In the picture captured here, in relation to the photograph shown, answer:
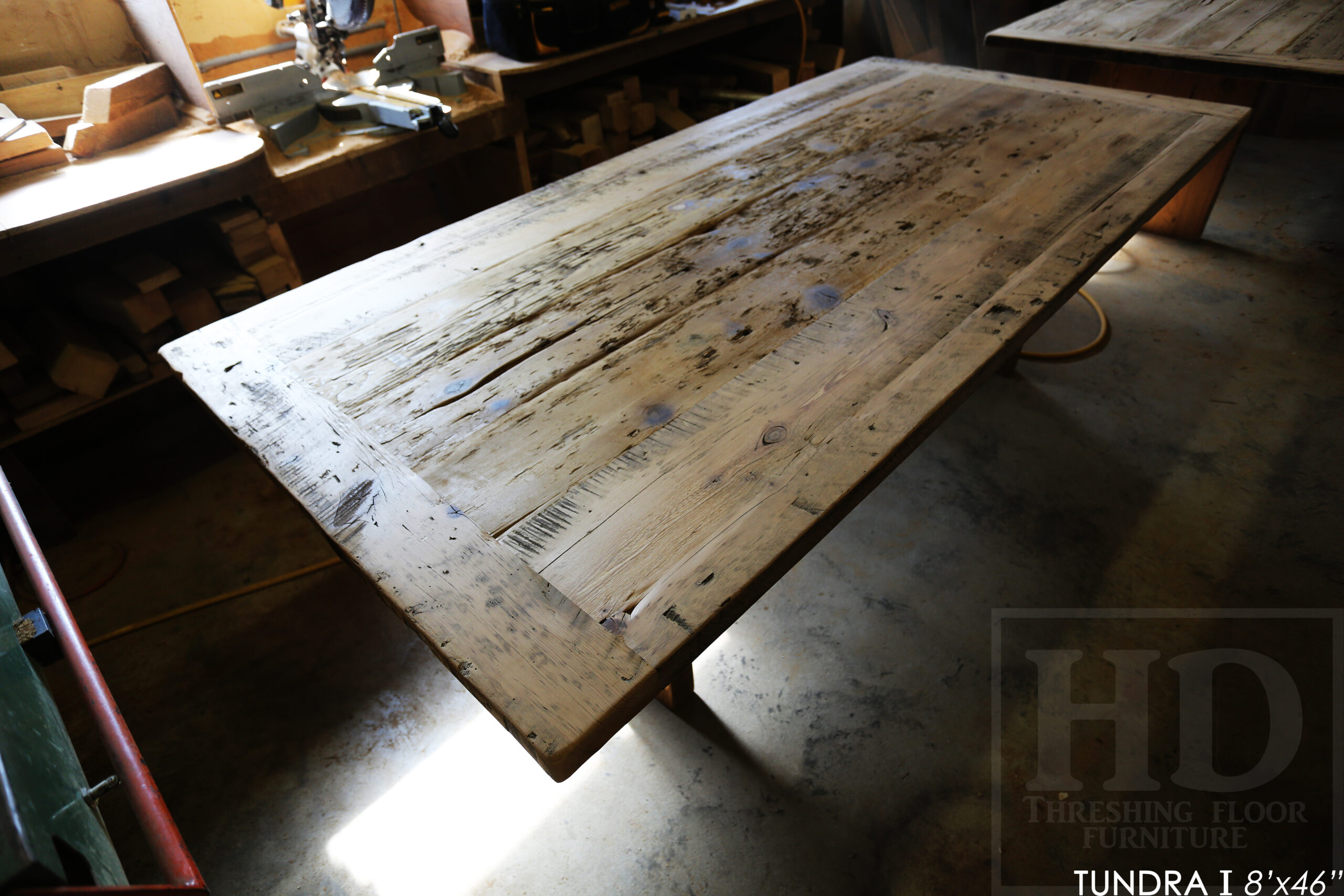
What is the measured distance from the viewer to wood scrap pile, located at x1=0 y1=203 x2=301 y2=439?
1.80 metres

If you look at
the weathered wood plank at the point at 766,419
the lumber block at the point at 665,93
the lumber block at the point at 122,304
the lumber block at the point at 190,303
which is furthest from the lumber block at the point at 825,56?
the lumber block at the point at 122,304

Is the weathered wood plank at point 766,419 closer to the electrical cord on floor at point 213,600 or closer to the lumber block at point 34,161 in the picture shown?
the electrical cord on floor at point 213,600

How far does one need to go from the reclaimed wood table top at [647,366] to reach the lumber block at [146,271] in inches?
32.0

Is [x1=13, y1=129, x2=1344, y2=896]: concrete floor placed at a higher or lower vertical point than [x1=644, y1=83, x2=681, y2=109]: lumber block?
lower

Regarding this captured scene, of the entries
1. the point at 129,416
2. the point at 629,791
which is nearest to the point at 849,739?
the point at 629,791

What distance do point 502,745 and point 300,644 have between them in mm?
605

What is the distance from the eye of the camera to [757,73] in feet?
10.8

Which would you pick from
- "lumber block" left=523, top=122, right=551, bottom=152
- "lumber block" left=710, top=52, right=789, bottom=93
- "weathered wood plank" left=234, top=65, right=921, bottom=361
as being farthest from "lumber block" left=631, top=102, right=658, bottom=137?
"weathered wood plank" left=234, top=65, right=921, bottom=361

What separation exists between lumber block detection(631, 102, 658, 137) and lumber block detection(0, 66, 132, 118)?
69.0 inches

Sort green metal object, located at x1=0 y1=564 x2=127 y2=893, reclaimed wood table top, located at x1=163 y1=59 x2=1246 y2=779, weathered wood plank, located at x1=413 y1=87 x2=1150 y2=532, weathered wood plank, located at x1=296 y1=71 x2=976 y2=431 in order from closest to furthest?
green metal object, located at x1=0 y1=564 x2=127 y2=893 → reclaimed wood table top, located at x1=163 y1=59 x2=1246 y2=779 → weathered wood plank, located at x1=413 y1=87 x2=1150 y2=532 → weathered wood plank, located at x1=296 y1=71 x2=976 y2=431

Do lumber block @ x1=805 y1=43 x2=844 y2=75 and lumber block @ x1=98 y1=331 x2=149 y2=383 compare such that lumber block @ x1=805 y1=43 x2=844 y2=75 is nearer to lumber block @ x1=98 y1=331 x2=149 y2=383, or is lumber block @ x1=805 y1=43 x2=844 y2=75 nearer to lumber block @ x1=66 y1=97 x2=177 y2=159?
lumber block @ x1=66 y1=97 x2=177 y2=159

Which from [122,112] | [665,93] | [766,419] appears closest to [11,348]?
[122,112]

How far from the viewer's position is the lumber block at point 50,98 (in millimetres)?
2008

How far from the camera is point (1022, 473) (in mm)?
2018
